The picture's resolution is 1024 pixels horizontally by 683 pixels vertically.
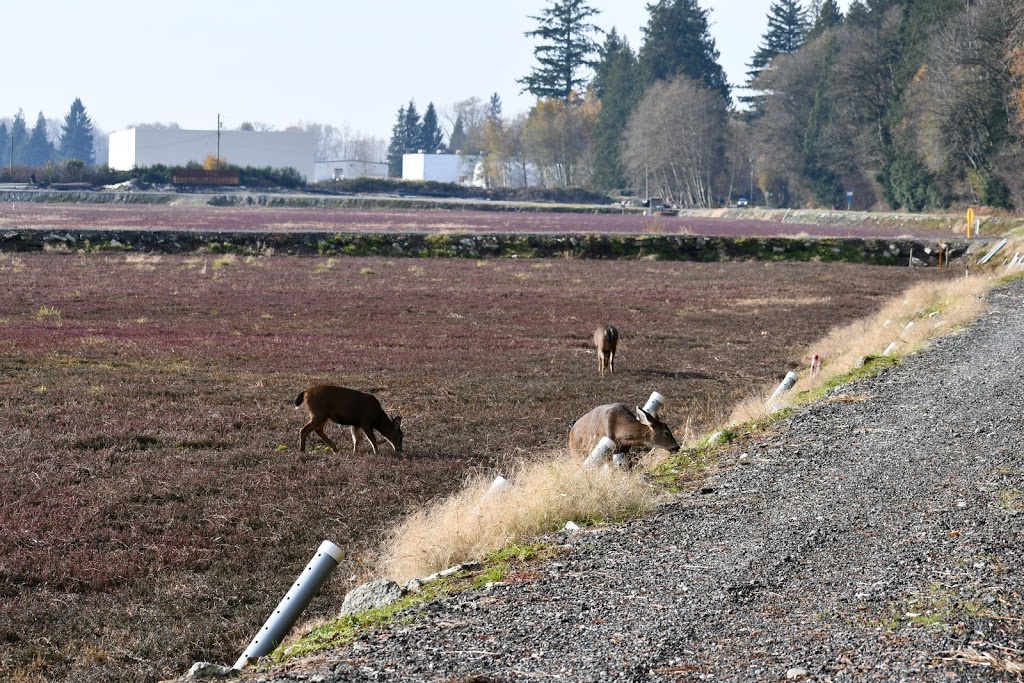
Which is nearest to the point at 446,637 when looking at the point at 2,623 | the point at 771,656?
the point at 771,656

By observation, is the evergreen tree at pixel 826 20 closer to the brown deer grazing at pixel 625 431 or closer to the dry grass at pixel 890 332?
the dry grass at pixel 890 332

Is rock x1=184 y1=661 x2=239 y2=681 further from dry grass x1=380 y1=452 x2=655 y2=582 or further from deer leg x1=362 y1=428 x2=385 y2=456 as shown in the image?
deer leg x1=362 y1=428 x2=385 y2=456

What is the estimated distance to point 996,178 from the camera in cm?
7425

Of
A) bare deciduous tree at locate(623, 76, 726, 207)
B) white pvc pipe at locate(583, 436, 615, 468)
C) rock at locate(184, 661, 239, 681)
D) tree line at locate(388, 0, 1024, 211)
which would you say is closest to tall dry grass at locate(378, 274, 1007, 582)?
white pvc pipe at locate(583, 436, 615, 468)

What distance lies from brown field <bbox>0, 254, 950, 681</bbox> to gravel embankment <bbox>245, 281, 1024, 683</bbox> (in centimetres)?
190

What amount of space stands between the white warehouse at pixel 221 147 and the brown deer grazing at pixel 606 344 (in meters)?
128

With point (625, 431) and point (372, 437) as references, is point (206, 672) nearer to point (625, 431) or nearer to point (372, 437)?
point (625, 431)

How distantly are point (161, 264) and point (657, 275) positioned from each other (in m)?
16.3

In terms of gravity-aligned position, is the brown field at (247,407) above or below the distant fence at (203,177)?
below

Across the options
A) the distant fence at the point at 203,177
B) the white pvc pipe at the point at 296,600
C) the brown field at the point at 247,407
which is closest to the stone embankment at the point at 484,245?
the brown field at the point at 247,407

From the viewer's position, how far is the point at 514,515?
900 centimetres

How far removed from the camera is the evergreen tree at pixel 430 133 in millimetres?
186000

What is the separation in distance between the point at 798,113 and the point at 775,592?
344ft

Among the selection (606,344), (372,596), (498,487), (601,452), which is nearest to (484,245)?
(606,344)
